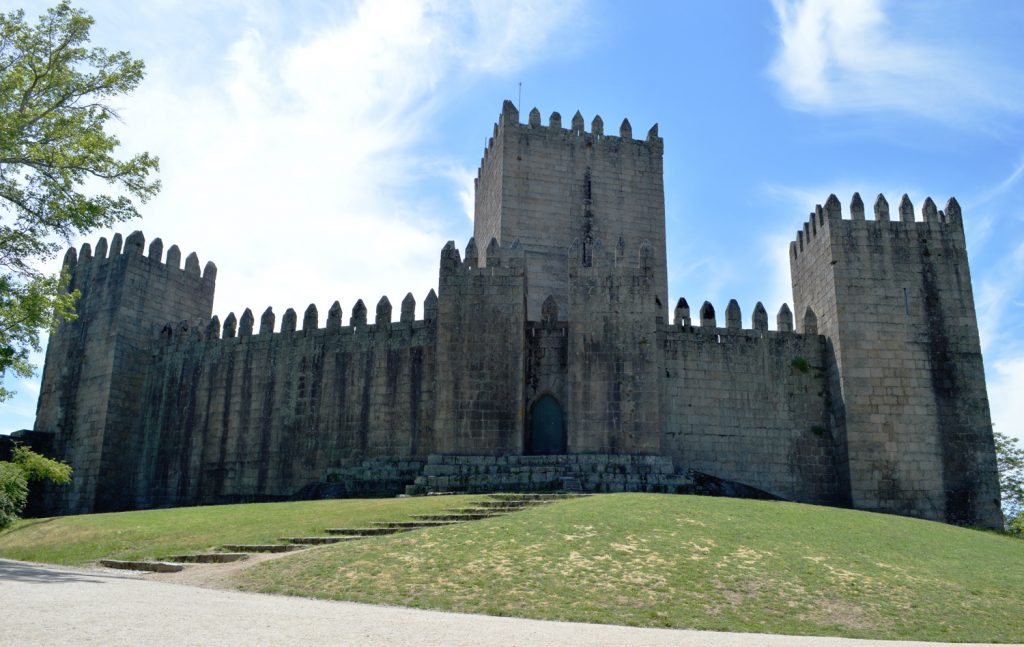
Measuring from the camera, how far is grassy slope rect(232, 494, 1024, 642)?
1243 cm

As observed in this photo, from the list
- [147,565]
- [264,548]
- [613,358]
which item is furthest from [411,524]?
[613,358]

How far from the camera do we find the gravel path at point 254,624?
9.12 meters

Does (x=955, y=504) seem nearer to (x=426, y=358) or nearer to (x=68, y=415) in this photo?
(x=426, y=358)

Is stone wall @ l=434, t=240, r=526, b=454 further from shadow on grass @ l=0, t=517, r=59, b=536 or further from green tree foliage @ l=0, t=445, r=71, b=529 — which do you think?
shadow on grass @ l=0, t=517, r=59, b=536

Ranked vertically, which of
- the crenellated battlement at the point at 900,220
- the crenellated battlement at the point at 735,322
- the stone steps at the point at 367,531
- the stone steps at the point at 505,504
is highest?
the crenellated battlement at the point at 900,220

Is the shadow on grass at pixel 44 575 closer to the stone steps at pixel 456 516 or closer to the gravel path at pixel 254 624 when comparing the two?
the gravel path at pixel 254 624

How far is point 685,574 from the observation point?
13953 millimetres

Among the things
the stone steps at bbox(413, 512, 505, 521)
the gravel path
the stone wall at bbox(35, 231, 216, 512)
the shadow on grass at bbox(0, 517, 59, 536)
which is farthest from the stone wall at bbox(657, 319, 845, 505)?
the stone wall at bbox(35, 231, 216, 512)

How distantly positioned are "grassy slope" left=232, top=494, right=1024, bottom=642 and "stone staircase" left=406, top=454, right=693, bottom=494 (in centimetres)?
419

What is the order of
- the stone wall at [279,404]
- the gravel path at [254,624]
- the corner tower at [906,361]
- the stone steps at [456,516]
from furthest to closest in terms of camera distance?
the stone wall at [279,404]
the corner tower at [906,361]
the stone steps at [456,516]
the gravel path at [254,624]

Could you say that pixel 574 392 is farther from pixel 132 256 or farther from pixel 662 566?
pixel 132 256

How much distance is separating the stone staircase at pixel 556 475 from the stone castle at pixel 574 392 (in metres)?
0.07

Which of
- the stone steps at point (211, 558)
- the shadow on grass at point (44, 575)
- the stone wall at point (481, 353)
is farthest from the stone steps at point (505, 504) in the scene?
the shadow on grass at point (44, 575)

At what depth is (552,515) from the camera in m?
17.8
